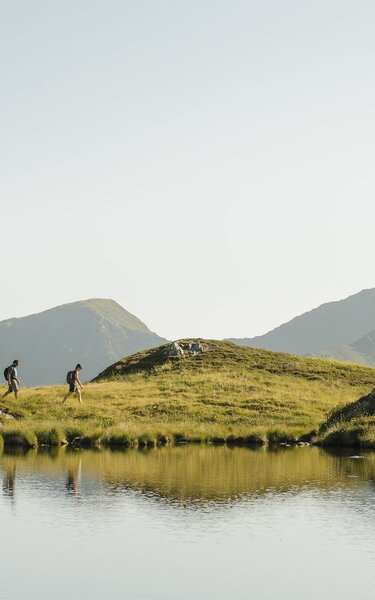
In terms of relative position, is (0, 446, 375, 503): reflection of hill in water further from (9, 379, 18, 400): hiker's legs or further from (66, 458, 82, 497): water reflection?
(9, 379, 18, 400): hiker's legs

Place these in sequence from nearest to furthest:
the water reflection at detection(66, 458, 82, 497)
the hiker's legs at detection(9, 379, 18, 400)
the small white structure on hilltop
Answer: the water reflection at detection(66, 458, 82, 497), the hiker's legs at detection(9, 379, 18, 400), the small white structure on hilltop

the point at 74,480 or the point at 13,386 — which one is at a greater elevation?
the point at 13,386

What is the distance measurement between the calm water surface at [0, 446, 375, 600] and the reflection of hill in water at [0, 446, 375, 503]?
0.08 metres

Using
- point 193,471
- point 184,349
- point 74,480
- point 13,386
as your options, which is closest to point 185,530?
point 74,480

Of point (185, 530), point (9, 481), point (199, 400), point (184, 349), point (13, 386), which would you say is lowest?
point (185, 530)

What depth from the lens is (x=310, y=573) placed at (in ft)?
71.6

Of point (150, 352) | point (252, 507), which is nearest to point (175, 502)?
point (252, 507)

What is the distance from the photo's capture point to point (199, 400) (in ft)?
250

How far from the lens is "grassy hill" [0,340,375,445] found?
58.5 metres

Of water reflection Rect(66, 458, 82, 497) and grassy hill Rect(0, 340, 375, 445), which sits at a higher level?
grassy hill Rect(0, 340, 375, 445)

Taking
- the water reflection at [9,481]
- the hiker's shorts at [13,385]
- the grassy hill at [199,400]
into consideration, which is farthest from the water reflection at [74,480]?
the hiker's shorts at [13,385]

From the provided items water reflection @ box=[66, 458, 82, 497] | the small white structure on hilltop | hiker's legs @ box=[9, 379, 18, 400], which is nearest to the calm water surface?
water reflection @ box=[66, 458, 82, 497]

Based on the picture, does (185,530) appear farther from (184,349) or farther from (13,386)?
(184,349)

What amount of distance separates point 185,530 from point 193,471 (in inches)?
556
